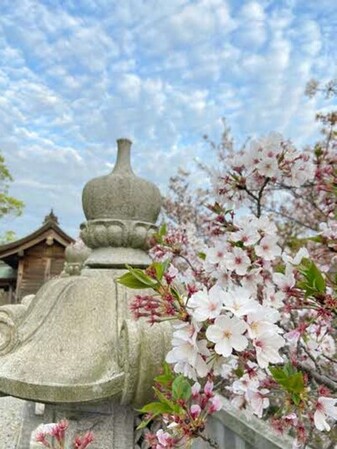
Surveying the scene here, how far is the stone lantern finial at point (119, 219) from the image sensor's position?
195cm

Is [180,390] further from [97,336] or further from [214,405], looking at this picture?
[97,336]

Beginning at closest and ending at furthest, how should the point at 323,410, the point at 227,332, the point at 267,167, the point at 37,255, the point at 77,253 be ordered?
the point at 227,332
the point at 323,410
the point at 267,167
the point at 77,253
the point at 37,255

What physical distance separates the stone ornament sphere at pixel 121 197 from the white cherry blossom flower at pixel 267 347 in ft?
3.86

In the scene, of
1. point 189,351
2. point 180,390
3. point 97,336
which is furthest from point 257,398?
point 97,336

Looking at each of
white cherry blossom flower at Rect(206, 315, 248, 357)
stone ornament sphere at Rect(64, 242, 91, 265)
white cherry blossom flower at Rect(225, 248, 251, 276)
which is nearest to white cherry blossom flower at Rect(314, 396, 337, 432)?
white cherry blossom flower at Rect(206, 315, 248, 357)

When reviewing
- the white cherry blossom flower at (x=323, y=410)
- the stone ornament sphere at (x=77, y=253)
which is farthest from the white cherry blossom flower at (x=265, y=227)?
the stone ornament sphere at (x=77, y=253)

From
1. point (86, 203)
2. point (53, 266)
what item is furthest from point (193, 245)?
point (53, 266)

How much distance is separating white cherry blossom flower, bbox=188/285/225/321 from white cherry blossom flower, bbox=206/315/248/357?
1.0 inches

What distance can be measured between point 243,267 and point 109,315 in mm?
668

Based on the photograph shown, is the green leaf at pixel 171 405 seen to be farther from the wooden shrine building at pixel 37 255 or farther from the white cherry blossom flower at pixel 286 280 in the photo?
the wooden shrine building at pixel 37 255

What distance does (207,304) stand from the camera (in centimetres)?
94

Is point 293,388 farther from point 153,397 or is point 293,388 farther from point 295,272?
point 153,397

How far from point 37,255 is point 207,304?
1773cm

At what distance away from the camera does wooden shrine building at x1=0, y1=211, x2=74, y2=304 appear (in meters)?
17.1
